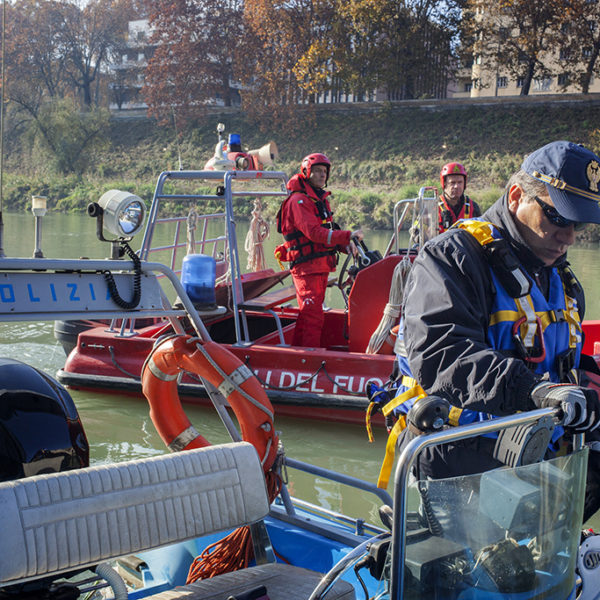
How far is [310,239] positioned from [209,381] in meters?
3.68

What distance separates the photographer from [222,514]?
2.43 meters

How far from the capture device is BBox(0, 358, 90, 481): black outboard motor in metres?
2.20

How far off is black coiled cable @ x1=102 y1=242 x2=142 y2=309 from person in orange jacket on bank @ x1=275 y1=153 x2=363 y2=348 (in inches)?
159

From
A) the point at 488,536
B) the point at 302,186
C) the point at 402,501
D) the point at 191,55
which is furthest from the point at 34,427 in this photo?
the point at 191,55

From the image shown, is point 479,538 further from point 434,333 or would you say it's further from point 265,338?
point 265,338

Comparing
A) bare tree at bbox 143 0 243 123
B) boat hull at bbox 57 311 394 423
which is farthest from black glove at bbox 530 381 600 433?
bare tree at bbox 143 0 243 123

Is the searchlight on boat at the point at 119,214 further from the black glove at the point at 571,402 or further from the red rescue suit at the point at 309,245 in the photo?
the red rescue suit at the point at 309,245

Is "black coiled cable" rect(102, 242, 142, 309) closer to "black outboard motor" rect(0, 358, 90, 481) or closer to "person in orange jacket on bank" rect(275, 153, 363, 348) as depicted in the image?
"black outboard motor" rect(0, 358, 90, 481)

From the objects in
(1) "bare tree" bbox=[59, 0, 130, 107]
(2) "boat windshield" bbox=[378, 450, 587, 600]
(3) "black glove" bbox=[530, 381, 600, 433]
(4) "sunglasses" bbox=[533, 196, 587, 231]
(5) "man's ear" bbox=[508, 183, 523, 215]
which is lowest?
(2) "boat windshield" bbox=[378, 450, 587, 600]

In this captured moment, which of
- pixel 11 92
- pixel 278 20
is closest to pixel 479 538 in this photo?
pixel 278 20

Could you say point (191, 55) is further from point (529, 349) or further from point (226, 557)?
point (529, 349)

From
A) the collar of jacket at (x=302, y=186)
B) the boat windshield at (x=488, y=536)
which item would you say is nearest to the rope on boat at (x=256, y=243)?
the collar of jacket at (x=302, y=186)

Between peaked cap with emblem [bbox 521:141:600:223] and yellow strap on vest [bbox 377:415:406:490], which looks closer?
peaked cap with emblem [bbox 521:141:600:223]

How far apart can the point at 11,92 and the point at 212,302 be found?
41.4 meters
